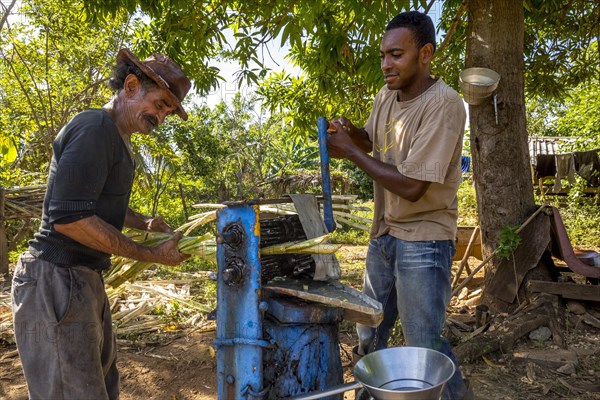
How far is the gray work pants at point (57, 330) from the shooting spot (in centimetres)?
179

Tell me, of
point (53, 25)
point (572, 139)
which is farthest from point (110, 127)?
point (572, 139)

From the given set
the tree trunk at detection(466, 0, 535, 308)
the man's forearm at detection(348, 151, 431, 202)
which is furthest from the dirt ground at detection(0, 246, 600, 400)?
the man's forearm at detection(348, 151, 431, 202)

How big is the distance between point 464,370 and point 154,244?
2.47 m

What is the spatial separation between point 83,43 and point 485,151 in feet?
26.9

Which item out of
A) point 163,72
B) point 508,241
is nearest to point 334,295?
point 163,72

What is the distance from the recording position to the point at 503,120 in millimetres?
4453

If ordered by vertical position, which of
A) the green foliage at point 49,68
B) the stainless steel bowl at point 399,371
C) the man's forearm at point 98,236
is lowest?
the stainless steel bowl at point 399,371

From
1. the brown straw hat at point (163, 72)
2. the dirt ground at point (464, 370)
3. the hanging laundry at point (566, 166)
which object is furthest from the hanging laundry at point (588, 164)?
the brown straw hat at point (163, 72)

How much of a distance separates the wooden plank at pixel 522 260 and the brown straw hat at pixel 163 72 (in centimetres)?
355

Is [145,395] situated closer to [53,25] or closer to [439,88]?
[439,88]

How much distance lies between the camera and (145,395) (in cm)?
345

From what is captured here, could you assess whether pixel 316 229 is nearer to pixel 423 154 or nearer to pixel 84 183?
pixel 423 154

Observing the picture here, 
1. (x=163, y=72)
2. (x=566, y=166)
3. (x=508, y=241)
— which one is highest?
(x=566, y=166)

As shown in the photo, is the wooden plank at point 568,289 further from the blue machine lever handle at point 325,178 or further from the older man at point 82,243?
the older man at point 82,243
